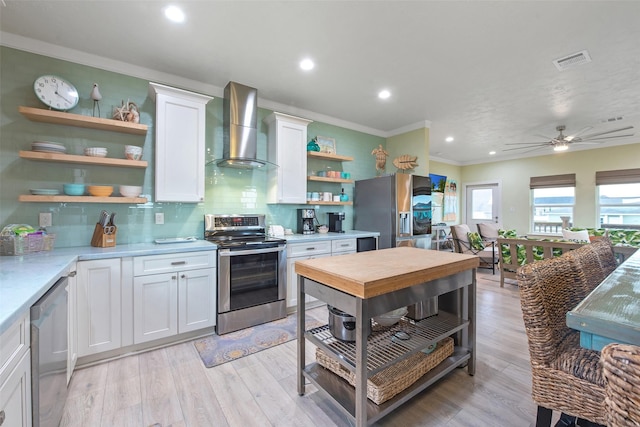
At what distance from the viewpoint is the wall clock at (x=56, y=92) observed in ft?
7.57

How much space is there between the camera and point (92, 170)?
2.60 m

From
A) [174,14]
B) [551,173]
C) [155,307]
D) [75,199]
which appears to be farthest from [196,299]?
[551,173]

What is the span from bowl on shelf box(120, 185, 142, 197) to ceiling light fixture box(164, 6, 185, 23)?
1529 millimetres

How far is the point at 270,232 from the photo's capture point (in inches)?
137

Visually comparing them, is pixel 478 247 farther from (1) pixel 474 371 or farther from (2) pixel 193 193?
(2) pixel 193 193

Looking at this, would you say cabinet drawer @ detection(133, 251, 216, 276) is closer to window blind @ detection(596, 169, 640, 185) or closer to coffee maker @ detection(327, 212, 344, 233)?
coffee maker @ detection(327, 212, 344, 233)

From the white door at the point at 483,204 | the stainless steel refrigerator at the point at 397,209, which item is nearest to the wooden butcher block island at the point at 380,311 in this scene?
the stainless steel refrigerator at the point at 397,209

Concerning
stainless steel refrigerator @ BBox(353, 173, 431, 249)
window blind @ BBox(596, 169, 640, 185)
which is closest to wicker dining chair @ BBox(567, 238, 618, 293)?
stainless steel refrigerator @ BBox(353, 173, 431, 249)

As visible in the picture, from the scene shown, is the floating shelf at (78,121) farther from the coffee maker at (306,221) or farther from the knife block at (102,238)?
the coffee maker at (306,221)

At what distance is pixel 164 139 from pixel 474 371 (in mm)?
3460

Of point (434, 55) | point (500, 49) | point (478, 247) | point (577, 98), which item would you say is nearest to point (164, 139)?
point (434, 55)

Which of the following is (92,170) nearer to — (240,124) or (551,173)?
(240,124)

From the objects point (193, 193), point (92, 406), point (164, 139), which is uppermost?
point (164, 139)

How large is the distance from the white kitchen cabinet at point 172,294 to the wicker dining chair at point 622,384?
105 inches
